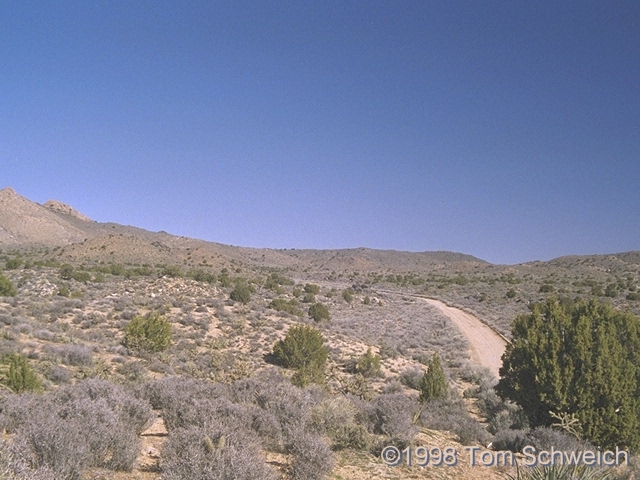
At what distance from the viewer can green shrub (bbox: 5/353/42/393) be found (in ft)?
31.1

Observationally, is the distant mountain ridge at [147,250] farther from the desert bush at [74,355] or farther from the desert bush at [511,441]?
the desert bush at [511,441]

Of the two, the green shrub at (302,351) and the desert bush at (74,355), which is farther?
the green shrub at (302,351)

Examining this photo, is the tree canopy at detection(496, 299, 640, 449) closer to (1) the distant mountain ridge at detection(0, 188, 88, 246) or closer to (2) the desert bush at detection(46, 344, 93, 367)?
(2) the desert bush at detection(46, 344, 93, 367)

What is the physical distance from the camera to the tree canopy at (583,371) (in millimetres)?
9516

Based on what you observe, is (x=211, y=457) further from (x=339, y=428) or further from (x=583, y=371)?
(x=583, y=371)

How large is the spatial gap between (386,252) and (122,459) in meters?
152

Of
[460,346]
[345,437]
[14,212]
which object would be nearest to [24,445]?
[345,437]

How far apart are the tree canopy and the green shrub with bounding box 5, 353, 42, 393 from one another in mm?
11260

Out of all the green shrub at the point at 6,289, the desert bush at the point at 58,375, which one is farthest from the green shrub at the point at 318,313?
the desert bush at the point at 58,375

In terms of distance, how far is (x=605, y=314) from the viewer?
10602mm

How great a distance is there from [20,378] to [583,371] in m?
12.4

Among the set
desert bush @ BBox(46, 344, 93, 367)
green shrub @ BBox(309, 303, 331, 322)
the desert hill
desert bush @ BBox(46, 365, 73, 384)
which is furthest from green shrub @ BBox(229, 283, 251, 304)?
the desert hill

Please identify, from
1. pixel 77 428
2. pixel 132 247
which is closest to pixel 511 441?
pixel 77 428

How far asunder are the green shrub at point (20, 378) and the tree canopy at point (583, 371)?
11.3 meters
